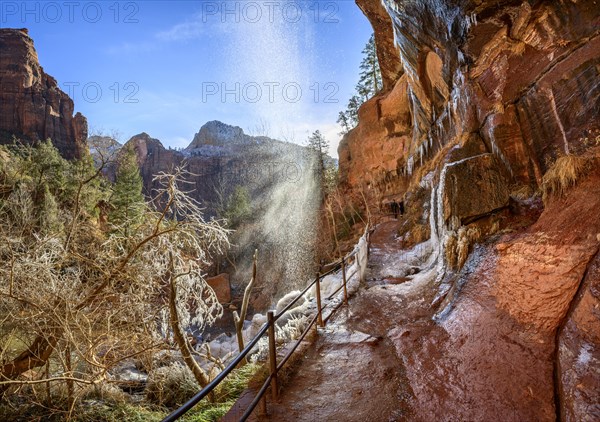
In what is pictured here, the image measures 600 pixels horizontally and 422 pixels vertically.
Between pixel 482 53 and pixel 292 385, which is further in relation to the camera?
pixel 482 53

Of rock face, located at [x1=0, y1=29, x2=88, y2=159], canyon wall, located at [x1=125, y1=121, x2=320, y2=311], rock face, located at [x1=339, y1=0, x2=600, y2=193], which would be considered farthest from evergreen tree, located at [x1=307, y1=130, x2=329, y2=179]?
rock face, located at [x1=0, y1=29, x2=88, y2=159]

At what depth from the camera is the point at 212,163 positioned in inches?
2527

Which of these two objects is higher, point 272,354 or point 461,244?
point 461,244

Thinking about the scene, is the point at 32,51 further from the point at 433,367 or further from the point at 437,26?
the point at 433,367

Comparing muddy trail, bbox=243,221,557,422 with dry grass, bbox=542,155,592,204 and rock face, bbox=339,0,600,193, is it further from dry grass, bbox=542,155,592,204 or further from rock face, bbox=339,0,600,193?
rock face, bbox=339,0,600,193

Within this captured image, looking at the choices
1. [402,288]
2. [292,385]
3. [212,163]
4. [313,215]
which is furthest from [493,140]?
[212,163]

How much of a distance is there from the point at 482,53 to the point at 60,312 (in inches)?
523

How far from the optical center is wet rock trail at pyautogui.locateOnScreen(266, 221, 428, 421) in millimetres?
3008

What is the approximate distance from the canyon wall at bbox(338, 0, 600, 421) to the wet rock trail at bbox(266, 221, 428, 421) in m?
0.36

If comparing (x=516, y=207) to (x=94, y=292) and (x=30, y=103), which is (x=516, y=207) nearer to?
(x=94, y=292)

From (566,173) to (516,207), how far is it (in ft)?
5.49

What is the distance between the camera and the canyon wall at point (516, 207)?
2814mm

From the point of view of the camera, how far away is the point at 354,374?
3.83m

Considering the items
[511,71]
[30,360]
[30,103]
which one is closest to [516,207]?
[511,71]
